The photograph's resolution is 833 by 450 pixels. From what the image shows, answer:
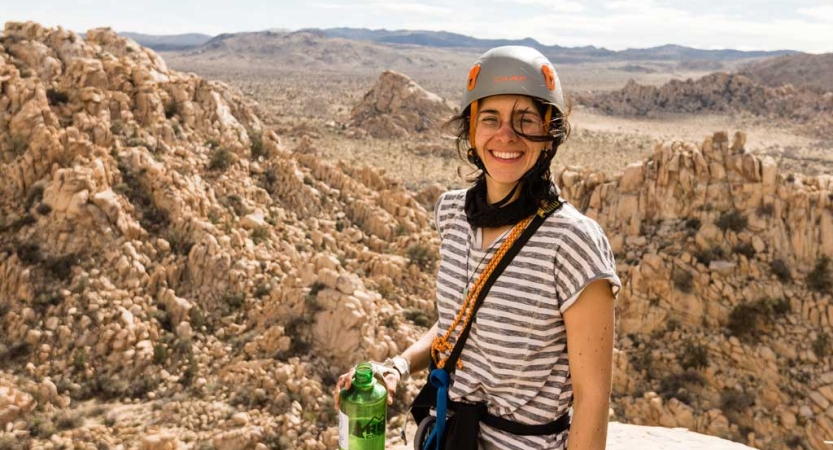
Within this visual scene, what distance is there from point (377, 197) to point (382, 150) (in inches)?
637

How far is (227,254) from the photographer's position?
33.3 feet

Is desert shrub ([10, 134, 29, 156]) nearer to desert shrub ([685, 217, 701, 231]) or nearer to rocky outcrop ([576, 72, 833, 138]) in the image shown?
desert shrub ([685, 217, 701, 231])

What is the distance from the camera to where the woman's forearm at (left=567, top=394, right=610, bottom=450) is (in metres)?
2.14

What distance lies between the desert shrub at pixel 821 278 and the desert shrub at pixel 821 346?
852 mm

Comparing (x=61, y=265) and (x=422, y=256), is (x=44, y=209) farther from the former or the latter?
(x=422, y=256)

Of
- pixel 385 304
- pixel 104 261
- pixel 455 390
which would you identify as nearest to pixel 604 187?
pixel 385 304

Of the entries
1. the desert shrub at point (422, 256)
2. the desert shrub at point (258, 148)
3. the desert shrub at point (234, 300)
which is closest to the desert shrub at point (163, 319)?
the desert shrub at point (234, 300)

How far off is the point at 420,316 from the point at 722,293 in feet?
15.6

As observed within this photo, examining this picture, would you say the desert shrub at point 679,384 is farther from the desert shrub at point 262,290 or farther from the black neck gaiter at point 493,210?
the black neck gaiter at point 493,210

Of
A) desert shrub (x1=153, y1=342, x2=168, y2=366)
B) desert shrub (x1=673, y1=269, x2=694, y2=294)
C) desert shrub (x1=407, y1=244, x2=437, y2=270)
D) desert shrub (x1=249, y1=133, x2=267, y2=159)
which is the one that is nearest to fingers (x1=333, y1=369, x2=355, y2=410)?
desert shrub (x1=153, y1=342, x2=168, y2=366)

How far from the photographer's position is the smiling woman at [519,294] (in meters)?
2.12

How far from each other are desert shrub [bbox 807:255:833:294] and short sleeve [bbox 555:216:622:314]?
9641 millimetres

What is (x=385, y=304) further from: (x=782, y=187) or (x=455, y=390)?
(x=455, y=390)

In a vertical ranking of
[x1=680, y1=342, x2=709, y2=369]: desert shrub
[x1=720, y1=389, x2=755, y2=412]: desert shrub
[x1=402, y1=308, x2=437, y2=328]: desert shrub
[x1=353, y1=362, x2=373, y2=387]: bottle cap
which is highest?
[x1=353, y1=362, x2=373, y2=387]: bottle cap
